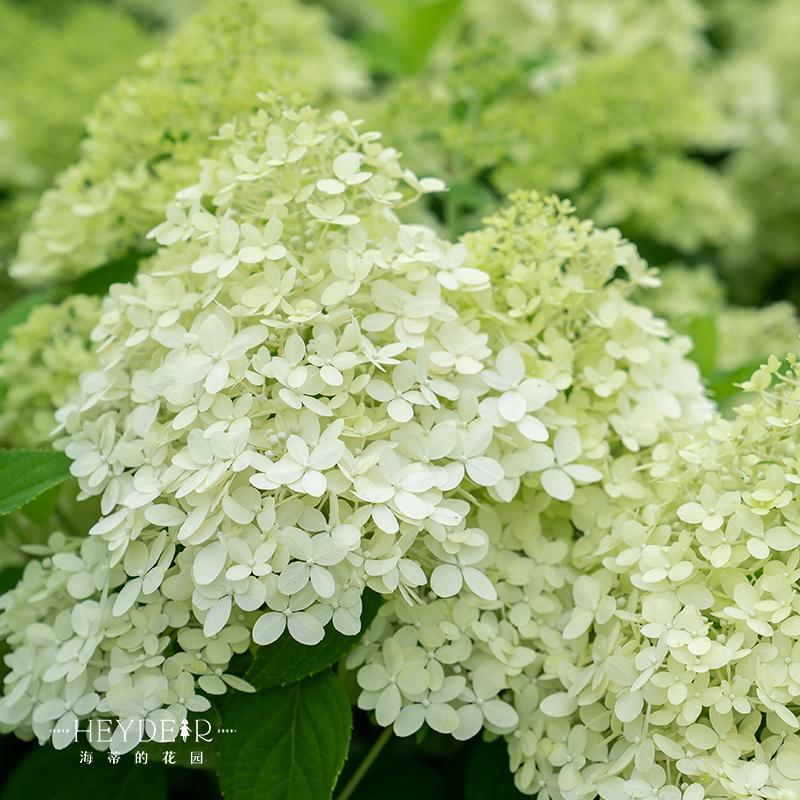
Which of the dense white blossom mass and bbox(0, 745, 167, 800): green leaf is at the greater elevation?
the dense white blossom mass

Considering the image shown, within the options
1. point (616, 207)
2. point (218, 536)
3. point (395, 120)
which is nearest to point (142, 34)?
point (395, 120)

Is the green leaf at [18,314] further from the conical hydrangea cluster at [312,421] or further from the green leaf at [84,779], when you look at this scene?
the green leaf at [84,779]

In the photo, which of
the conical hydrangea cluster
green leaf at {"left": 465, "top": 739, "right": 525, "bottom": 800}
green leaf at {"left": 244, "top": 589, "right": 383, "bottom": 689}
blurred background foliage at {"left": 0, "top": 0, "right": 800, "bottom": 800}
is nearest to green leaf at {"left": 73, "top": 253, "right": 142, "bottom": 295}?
blurred background foliage at {"left": 0, "top": 0, "right": 800, "bottom": 800}

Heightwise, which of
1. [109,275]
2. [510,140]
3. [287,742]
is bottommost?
[287,742]

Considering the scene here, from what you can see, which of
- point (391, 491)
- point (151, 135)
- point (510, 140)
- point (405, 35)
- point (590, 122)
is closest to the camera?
point (391, 491)

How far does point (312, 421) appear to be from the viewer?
49 cm

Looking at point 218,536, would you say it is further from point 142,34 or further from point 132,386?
point 142,34

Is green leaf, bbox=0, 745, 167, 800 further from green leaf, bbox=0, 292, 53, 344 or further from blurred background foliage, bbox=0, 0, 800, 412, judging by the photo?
blurred background foliage, bbox=0, 0, 800, 412

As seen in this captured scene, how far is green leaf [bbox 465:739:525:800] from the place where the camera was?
1.93 ft

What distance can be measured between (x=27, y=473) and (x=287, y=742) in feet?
0.98

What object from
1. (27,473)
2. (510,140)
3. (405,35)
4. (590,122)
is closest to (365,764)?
(27,473)

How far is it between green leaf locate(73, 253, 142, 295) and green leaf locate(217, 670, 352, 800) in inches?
18.4

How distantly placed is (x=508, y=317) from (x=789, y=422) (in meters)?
0.23

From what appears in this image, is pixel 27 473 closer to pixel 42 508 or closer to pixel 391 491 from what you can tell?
pixel 42 508
